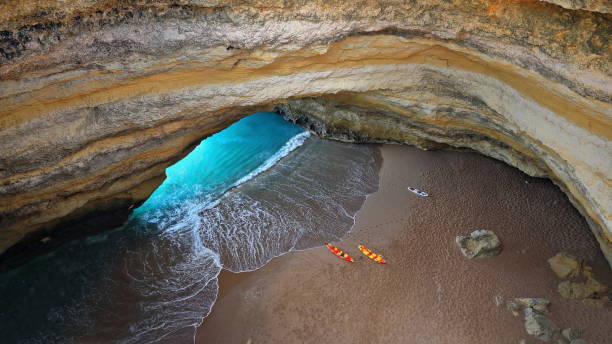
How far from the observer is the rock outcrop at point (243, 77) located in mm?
5059

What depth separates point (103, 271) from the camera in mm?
7121

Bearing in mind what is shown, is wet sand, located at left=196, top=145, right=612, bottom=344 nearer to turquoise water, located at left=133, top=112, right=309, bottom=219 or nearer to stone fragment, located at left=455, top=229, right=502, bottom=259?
stone fragment, located at left=455, top=229, right=502, bottom=259

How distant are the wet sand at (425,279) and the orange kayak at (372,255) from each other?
0.28ft

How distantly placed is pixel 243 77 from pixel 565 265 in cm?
597

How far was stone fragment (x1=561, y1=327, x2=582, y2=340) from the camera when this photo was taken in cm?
573

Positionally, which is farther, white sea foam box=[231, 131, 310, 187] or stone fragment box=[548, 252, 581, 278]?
white sea foam box=[231, 131, 310, 187]

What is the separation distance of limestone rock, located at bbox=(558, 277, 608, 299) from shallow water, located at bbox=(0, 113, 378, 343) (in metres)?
3.58

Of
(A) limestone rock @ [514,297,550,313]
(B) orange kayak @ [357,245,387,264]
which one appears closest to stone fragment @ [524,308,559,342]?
(A) limestone rock @ [514,297,550,313]

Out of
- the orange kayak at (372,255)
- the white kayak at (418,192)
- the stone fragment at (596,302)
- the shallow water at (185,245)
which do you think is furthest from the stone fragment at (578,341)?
the shallow water at (185,245)

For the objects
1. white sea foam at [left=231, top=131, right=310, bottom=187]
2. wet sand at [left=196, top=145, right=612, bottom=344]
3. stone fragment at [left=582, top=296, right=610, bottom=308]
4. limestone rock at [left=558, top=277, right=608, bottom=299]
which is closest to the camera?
wet sand at [left=196, top=145, right=612, bottom=344]

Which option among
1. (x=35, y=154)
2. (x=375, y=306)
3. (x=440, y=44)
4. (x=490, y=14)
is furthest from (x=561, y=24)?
(x=35, y=154)

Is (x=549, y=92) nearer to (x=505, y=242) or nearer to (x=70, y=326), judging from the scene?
(x=505, y=242)

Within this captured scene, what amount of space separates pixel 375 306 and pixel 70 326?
458cm

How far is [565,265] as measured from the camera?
21.9 ft
